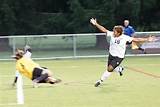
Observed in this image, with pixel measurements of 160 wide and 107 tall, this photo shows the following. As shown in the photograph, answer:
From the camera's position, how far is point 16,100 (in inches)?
551

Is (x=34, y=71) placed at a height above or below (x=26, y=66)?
below

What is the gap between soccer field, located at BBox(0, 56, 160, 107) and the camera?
1342 centimetres

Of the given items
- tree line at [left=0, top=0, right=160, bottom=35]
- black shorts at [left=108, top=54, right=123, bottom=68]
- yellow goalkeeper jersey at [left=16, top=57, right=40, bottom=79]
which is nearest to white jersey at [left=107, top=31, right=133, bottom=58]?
black shorts at [left=108, top=54, right=123, bottom=68]

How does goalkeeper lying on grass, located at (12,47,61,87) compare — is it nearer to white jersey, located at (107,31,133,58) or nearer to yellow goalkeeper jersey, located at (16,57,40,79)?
yellow goalkeeper jersey, located at (16,57,40,79)

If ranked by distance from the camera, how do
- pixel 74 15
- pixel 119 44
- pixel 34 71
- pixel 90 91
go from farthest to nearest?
pixel 74 15
pixel 119 44
pixel 90 91
pixel 34 71

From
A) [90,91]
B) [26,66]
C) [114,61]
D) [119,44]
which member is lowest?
[90,91]

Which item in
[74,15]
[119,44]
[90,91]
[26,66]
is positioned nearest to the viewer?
[26,66]

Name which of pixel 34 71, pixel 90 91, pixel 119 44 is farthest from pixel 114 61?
pixel 34 71

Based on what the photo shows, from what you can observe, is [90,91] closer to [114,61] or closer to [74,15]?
[114,61]

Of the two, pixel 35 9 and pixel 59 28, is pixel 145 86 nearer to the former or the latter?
pixel 59 28

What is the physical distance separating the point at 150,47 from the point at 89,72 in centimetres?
944

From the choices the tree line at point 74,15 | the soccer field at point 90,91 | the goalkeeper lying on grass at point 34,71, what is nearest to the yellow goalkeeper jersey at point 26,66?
the goalkeeper lying on grass at point 34,71

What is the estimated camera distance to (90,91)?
1581 centimetres

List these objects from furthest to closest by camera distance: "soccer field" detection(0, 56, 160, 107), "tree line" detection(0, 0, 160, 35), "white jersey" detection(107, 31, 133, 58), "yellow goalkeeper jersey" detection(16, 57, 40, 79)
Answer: "tree line" detection(0, 0, 160, 35) < "white jersey" detection(107, 31, 133, 58) < "yellow goalkeeper jersey" detection(16, 57, 40, 79) < "soccer field" detection(0, 56, 160, 107)
